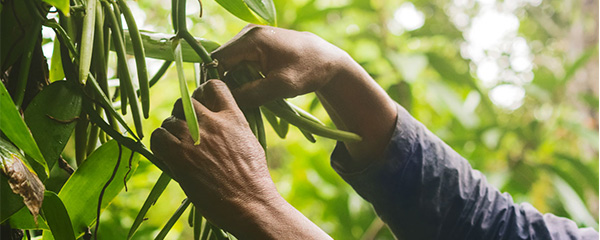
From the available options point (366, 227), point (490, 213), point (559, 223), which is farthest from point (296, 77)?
point (366, 227)

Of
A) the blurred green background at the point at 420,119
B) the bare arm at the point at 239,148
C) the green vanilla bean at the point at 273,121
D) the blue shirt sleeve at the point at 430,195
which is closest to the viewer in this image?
the bare arm at the point at 239,148

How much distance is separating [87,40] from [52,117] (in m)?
0.06

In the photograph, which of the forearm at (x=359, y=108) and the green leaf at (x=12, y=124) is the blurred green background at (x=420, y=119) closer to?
the forearm at (x=359, y=108)

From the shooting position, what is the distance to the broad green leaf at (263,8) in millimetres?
398

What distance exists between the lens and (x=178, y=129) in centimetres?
38

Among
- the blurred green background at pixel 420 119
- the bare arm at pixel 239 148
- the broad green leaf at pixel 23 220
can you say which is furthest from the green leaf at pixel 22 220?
the blurred green background at pixel 420 119

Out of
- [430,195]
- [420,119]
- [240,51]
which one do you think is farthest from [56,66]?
[420,119]

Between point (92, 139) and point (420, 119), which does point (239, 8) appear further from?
point (420, 119)

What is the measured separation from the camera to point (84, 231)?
16.6 inches

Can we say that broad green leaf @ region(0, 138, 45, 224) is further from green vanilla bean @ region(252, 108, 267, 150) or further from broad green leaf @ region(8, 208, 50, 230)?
green vanilla bean @ region(252, 108, 267, 150)

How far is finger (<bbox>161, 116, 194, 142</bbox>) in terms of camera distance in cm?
38

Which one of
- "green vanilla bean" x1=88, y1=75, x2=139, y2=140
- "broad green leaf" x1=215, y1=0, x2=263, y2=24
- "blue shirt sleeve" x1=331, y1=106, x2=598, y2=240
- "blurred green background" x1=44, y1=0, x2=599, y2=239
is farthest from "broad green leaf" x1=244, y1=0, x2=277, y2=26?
"blurred green background" x1=44, y1=0, x2=599, y2=239

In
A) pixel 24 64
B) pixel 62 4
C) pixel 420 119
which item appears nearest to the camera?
pixel 62 4

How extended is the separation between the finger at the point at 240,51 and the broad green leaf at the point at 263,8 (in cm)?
4
